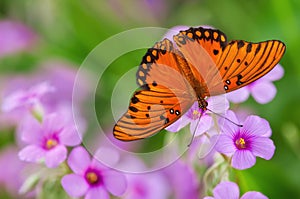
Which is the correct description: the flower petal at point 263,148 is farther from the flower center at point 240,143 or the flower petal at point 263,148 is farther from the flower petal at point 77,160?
the flower petal at point 77,160

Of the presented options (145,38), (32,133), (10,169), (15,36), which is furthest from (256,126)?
(15,36)

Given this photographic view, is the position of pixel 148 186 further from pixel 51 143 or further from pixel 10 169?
pixel 10 169

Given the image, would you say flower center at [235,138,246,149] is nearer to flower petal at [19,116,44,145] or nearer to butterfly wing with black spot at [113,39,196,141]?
butterfly wing with black spot at [113,39,196,141]

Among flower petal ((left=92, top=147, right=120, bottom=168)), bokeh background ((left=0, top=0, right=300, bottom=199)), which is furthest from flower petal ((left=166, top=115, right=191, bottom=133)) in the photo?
bokeh background ((left=0, top=0, right=300, bottom=199))

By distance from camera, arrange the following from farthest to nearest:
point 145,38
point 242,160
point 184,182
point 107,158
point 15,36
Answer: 1. point 15,36
2. point 145,38
3. point 184,182
4. point 107,158
5. point 242,160

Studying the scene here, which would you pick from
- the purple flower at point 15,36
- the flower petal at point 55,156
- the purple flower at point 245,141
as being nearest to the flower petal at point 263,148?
the purple flower at point 245,141

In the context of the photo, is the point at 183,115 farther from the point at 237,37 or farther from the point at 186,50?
the point at 237,37
